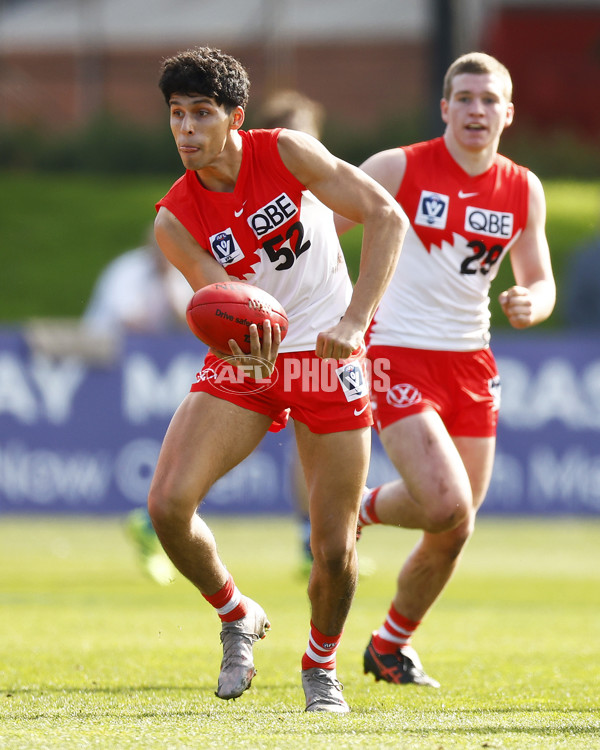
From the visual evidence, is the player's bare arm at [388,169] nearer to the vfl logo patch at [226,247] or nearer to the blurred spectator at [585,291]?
the vfl logo patch at [226,247]

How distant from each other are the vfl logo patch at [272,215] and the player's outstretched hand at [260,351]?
0.46 meters

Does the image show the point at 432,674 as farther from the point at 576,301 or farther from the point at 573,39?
the point at 573,39

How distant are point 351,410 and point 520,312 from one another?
3.29 ft

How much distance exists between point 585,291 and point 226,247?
30.0ft

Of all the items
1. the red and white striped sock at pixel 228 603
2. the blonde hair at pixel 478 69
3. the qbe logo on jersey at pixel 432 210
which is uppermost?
the blonde hair at pixel 478 69

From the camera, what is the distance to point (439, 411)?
6746mm

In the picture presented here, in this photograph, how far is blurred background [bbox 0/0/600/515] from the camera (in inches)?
514

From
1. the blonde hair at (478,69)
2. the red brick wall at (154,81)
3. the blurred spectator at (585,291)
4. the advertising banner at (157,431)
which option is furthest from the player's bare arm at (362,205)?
the red brick wall at (154,81)

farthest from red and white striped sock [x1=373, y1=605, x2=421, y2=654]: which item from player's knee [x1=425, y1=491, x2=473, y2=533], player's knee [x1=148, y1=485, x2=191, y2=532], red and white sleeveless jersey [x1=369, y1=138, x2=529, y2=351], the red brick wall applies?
the red brick wall

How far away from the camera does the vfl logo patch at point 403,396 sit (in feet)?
21.7

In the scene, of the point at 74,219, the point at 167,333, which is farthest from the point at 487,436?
the point at 74,219

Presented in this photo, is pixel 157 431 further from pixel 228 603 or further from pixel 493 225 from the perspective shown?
pixel 228 603

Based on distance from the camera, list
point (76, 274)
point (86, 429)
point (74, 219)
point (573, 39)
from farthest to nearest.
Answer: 1. point (573, 39)
2. point (74, 219)
3. point (76, 274)
4. point (86, 429)

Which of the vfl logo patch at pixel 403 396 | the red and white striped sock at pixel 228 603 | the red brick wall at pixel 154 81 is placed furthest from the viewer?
the red brick wall at pixel 154 81
